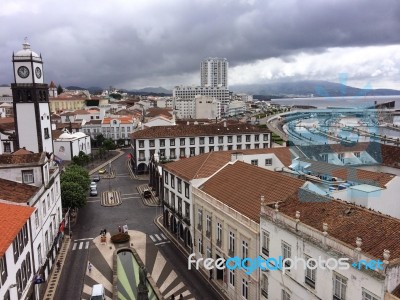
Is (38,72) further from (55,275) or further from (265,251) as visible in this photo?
(265,251)

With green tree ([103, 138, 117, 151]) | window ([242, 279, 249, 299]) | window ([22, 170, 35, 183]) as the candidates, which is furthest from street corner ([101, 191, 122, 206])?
green tree ([103, 138, 117, 151])

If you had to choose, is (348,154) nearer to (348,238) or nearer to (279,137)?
(348,238)

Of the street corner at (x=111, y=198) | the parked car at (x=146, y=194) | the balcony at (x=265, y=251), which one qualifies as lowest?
the street corner at (x=111, y=198)

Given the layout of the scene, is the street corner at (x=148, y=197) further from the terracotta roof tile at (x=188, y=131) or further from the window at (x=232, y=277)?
the window at (x=232, y=277)

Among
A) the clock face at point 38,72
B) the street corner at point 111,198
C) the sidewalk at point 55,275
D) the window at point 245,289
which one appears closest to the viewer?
the window at point 245,289

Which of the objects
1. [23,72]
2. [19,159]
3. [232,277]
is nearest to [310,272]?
[232,277]

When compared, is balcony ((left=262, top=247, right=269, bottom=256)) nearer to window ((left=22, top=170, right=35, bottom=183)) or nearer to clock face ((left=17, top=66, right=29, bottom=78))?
window ((left=22, top=170, right=35, bottom=183))

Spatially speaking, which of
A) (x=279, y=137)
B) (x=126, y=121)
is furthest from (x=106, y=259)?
(x=126, y=121)

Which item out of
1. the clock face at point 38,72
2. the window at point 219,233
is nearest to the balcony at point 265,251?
the window at point 219,233
